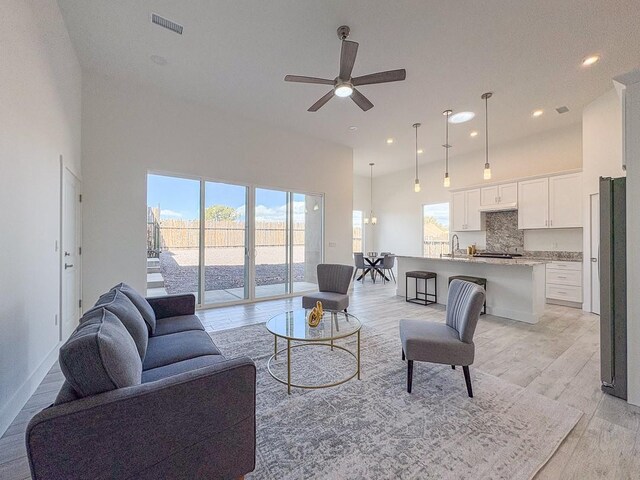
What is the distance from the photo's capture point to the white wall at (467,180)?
5781 millimetres

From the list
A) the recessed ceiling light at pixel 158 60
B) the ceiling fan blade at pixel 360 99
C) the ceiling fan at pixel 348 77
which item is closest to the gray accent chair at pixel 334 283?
the ceiling fan blade at pixel 360 99

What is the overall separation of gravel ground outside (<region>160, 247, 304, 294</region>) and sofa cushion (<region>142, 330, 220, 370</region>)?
2.70 metres

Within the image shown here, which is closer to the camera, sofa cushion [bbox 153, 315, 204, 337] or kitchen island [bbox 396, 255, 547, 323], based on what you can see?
sofa cushion [bbox 153, 315, 204, 337]

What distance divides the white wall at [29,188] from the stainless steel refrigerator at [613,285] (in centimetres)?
452

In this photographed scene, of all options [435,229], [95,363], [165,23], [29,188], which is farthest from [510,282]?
[29,188]

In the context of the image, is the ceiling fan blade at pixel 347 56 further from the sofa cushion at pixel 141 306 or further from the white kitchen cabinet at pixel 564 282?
the white kitchen cabinet at pixel 564 282

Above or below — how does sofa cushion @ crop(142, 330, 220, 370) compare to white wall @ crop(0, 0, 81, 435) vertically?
below

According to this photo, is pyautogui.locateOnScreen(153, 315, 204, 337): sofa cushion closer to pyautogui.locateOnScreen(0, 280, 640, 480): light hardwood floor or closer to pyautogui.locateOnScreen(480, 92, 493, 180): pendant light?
pyautogui.locateOnScreen(0, 280, 640, 480): light hardwood floor

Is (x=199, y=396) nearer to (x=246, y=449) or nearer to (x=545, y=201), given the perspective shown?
(x=246, y=449)

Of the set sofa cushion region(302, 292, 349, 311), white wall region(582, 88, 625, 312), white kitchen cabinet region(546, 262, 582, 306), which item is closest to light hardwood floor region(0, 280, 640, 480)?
white kitchen cabinet region(546, 262, 582, 306)

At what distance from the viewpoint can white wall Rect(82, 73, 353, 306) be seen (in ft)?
13.5

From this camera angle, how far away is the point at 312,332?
8.46 ft

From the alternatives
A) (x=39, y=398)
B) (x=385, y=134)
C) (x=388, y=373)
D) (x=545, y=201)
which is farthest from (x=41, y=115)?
(x=545, y=201)

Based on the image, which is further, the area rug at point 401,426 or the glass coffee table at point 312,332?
the glass coffee table at point 312,332
